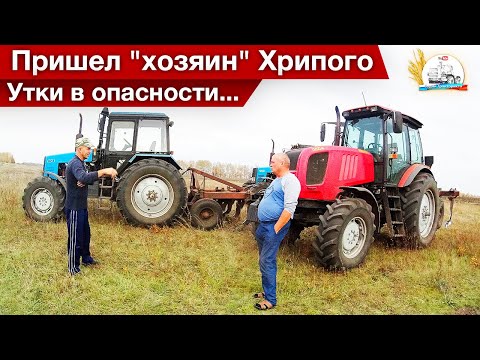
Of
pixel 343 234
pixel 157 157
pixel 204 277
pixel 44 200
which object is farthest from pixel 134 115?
pixel 343 234

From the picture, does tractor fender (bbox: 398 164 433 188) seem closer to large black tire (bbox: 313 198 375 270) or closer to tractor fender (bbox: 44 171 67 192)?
large black tire (bbox: 313 198 375 270)

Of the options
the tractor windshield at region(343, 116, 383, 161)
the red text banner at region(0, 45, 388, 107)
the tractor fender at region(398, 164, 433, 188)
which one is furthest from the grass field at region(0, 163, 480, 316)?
the red text banner at region(0, 45, 388, 107)

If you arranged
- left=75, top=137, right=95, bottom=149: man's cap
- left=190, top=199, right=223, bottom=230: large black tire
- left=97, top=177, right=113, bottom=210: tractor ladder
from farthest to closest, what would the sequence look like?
left=190, top=199, right=223, bottom=230: large black tire, left=97, top=177, right=113, bottom=210: tractor ladder, left=75, top=137, right=95, bottom=149: man's cap

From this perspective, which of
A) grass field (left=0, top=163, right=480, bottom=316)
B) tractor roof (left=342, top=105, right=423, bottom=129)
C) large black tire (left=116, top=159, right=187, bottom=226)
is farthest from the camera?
large black tire (left=116, top=159, right=187, bottom=226)

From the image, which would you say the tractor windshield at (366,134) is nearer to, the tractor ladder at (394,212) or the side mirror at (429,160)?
the tractor ladder at (394,212)

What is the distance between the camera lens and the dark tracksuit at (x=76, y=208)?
434 cm

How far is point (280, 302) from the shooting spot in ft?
12.5

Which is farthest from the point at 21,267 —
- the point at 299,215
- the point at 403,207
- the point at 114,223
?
the point at 403,207

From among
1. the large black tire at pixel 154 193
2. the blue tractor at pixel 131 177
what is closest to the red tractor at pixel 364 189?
the large black tire at pixel 154 193

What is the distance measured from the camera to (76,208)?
4.48m

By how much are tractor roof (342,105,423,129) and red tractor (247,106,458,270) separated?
2 cm

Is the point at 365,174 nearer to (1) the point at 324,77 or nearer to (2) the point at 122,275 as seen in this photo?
(1) the point at 324,77

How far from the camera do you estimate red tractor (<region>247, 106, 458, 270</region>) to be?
454 cm

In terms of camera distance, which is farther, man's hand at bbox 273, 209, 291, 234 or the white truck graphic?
the white truck graphic
